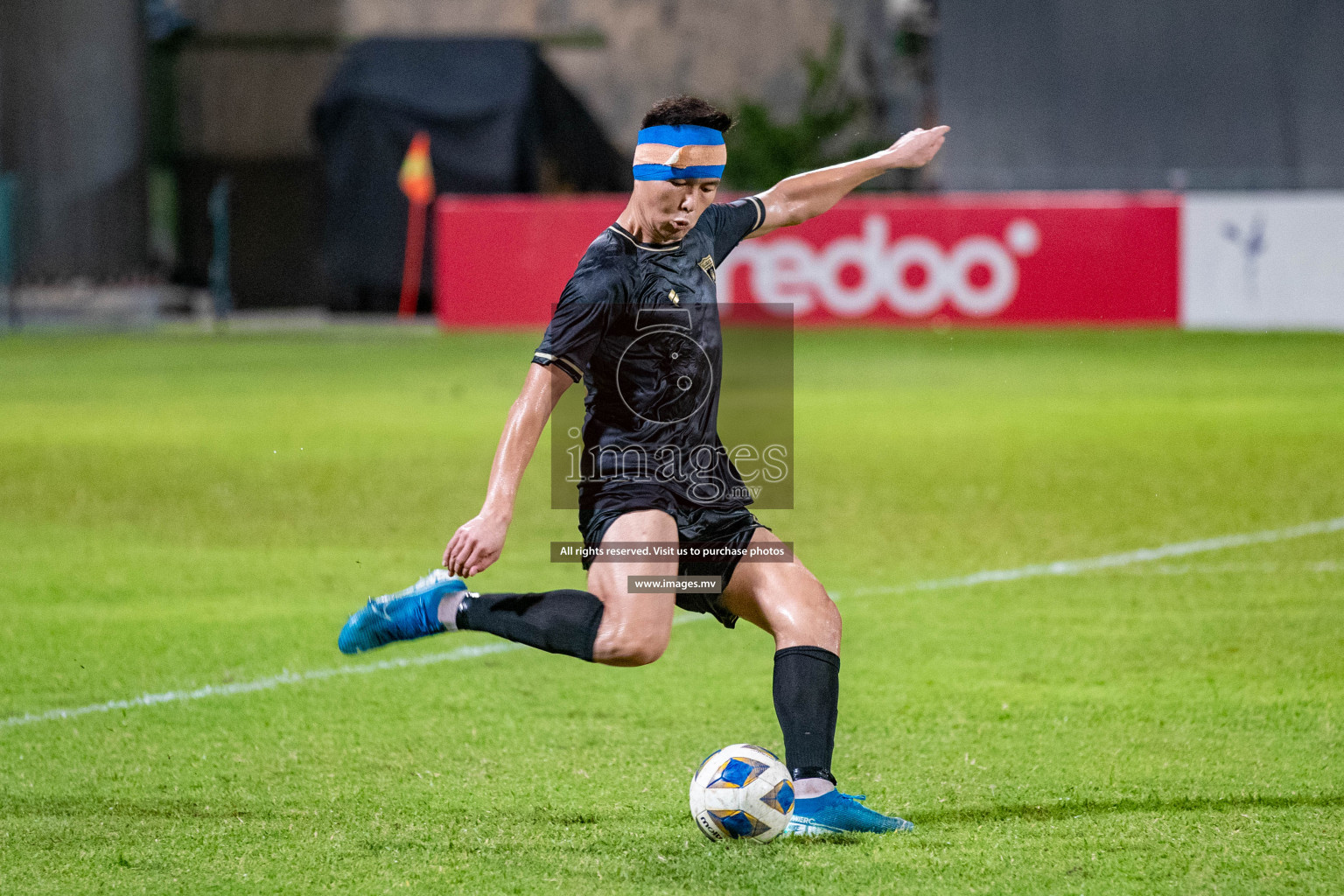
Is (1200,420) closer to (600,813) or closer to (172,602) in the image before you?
(172,602)

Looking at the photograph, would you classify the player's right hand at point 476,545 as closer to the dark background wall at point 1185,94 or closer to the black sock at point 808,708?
the black sock at point 808,708

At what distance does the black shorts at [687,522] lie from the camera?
14.5ft

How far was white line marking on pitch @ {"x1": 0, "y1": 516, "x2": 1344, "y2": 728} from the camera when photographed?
5840 mm

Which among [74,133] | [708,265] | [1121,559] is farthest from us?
[74,133]

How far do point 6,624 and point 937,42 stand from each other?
24937mm

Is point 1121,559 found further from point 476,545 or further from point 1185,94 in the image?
A: point 1185,94

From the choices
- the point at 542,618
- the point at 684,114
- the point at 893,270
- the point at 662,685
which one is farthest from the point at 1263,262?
the point at 542,618

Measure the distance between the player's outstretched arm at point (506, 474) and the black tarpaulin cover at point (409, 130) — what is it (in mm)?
25760

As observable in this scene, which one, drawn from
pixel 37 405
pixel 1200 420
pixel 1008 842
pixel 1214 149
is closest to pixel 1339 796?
pixel 1008 842

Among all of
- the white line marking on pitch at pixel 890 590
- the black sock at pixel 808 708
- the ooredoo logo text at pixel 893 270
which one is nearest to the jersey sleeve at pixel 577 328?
the black sock at pixel 808 708

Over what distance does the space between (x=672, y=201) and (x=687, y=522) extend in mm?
827

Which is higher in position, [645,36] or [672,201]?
[645,36]

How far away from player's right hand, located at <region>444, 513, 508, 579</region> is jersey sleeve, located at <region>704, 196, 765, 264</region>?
3.55 feet

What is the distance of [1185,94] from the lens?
27953mm
